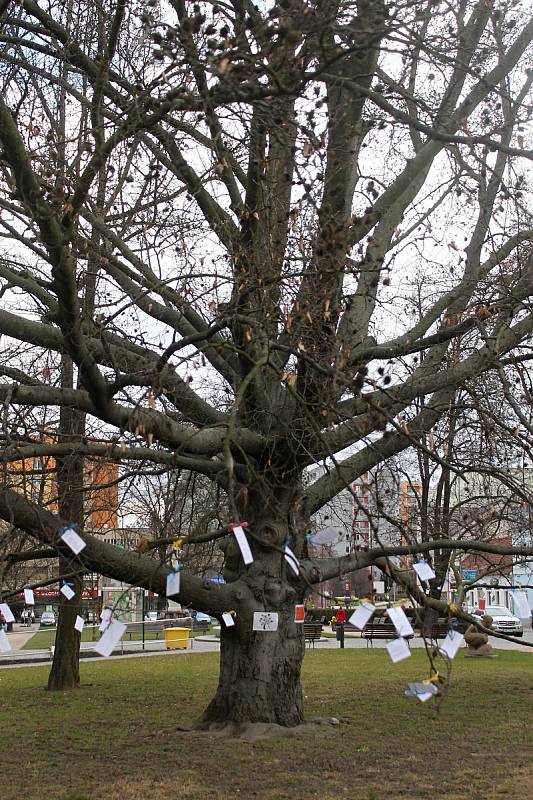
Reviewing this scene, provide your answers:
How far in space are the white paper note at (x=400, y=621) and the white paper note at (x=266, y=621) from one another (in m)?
4.70

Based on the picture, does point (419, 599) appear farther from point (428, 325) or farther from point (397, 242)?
point (397, 242)

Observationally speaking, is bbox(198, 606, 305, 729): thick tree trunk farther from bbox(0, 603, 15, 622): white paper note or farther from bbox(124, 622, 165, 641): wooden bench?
bbox(124, 622, 165, 641): wooden bench

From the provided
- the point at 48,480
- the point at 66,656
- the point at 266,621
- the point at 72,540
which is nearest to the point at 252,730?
the point at 266,621

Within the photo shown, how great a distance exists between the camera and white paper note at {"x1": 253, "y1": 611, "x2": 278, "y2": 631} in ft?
32.0

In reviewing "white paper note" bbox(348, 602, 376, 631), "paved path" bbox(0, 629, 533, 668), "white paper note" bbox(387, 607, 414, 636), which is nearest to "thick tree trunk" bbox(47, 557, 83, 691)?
"paved path" bbox(0, 629, 533, 668)

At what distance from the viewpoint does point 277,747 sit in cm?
902

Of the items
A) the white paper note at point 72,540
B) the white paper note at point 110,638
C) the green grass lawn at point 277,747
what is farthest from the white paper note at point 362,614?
the green grass lawn at point 277,747

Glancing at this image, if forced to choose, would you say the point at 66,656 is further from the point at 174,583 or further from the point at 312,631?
the point at 312,631

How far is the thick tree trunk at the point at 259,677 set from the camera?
981 centimetres

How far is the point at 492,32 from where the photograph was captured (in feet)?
34.7

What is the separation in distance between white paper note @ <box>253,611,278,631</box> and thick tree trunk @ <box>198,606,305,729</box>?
0.39 ft

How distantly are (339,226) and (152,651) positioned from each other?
67.4ft

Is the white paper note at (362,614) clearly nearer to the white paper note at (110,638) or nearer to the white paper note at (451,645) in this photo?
the white paper note at (451,645)

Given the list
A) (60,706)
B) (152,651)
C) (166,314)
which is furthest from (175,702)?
(152,651)
